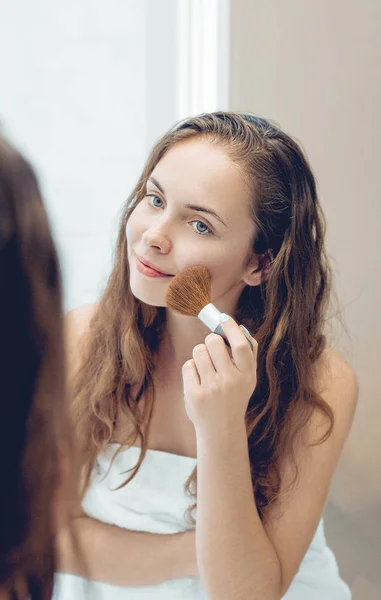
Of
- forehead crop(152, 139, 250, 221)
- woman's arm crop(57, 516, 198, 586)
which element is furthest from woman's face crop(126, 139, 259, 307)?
woman's arm crop(57, 516, 198, 586)

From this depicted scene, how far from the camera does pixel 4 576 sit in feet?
1.42

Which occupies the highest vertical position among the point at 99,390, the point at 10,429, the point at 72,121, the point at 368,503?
the point at 10,429

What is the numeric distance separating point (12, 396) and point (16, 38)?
3.54 feet

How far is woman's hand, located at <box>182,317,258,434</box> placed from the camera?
78cm

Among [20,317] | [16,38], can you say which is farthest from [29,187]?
[16,38]

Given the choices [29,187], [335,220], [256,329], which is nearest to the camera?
[29,187]

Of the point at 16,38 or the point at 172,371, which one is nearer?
the point at 172,371

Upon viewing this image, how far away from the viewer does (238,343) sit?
2.53 feet

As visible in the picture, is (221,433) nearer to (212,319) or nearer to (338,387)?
(212,319)

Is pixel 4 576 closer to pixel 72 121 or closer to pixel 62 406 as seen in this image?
pixel 62 406

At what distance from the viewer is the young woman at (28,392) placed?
0.36 m

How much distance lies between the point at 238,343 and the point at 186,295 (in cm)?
10

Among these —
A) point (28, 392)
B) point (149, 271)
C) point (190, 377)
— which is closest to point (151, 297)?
point (149, 271)

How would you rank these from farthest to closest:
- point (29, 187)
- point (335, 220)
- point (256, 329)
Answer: point (335, 220)
point (256, 329)
point (29, 187)
